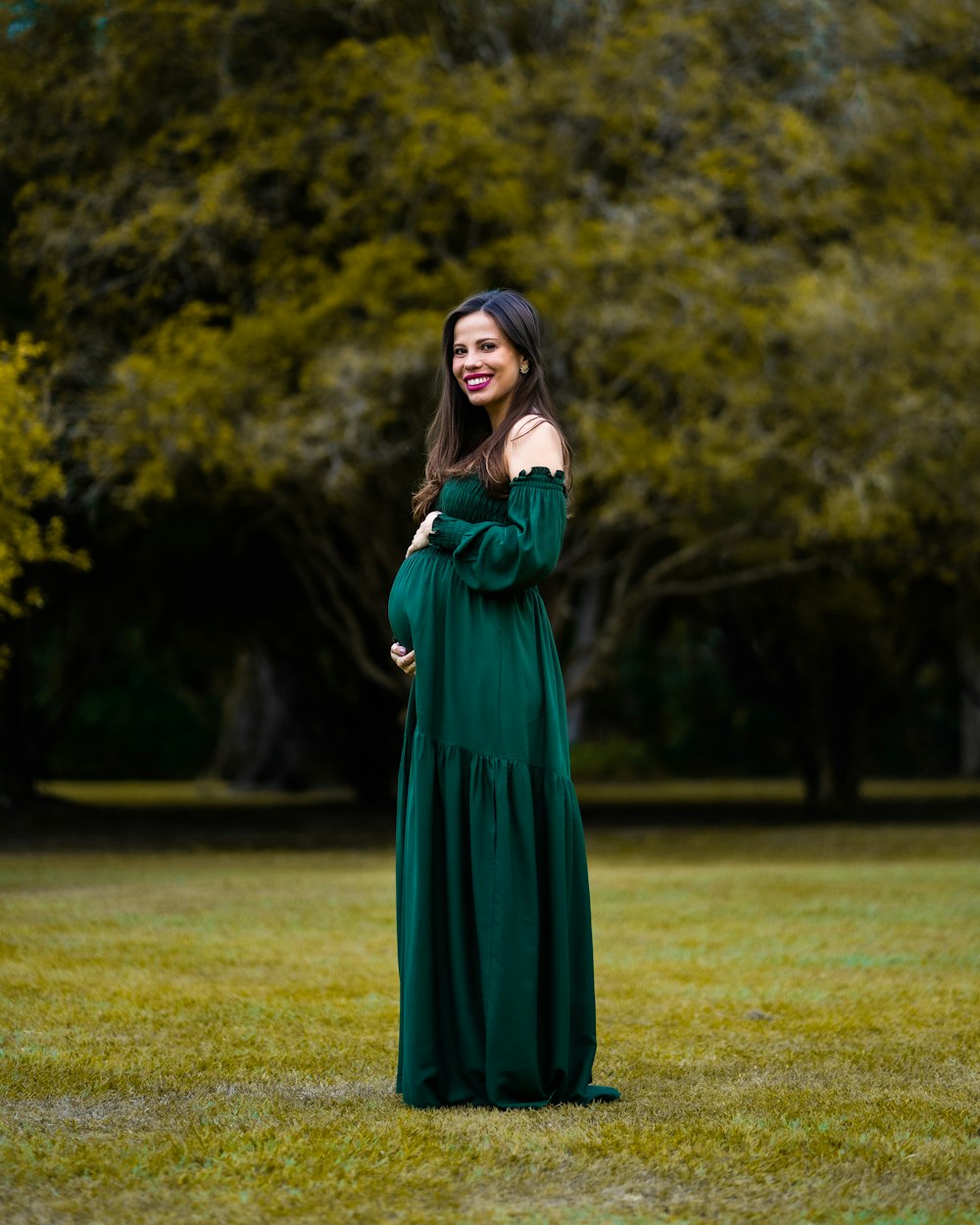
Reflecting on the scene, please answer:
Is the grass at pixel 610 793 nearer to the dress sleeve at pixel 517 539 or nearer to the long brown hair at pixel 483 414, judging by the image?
the long brown hair at pixel 483 414

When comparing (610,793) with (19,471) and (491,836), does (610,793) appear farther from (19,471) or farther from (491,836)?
(491,836)

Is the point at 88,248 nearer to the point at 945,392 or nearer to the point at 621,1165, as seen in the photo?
the point at 945,392

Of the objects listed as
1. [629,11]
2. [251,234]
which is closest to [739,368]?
[629,11]

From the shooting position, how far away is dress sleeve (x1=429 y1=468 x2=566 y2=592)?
456cm

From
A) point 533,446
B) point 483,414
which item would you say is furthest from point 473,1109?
point 483,414

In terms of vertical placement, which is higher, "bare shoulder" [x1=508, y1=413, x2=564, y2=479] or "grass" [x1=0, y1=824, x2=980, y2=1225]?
"bare shoulder" [x1=508, y1=413, x2=564, y2=479]

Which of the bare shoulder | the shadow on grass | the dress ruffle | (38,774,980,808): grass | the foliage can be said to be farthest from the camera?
(38,774,980,808): grass

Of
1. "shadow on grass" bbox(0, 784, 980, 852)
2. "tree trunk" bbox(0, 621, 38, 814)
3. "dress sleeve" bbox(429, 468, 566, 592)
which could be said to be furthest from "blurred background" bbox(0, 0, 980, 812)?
"dress sleeve" bbox(429, 468, 566, 592)

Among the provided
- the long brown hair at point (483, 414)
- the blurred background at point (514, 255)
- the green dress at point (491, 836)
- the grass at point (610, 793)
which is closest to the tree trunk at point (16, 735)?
the blurred background at point (514, 255)

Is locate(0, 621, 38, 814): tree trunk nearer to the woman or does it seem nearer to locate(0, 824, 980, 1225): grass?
locate(0, 824, 980, 1225): grass

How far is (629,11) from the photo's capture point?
1656 cm

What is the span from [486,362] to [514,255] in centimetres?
1151

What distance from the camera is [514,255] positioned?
1602cm

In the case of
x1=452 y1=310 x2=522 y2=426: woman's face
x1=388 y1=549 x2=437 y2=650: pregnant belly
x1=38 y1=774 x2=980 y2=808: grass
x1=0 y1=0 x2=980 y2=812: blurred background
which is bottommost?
x1=38 y1=774 x2=980 y2=808: grass
